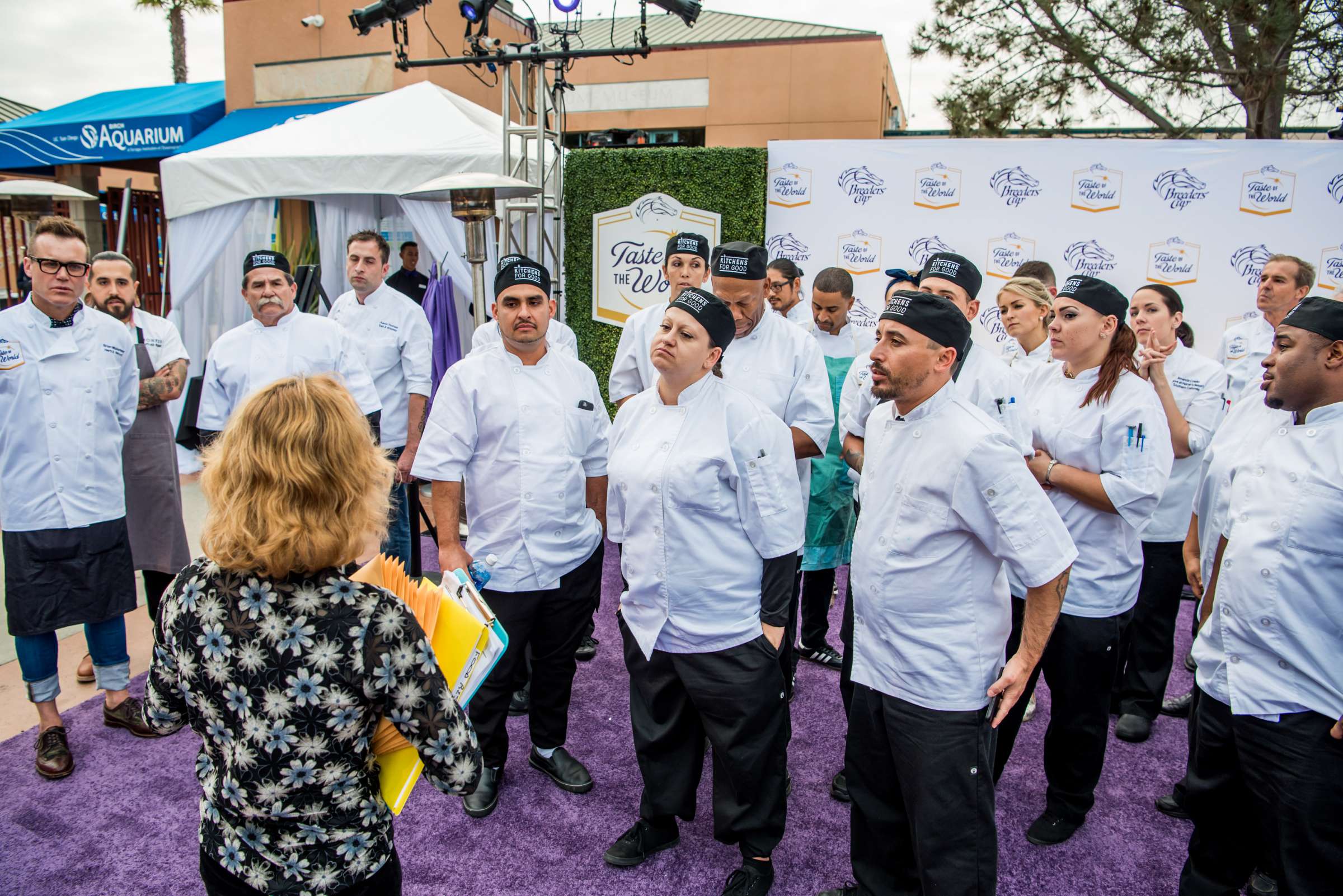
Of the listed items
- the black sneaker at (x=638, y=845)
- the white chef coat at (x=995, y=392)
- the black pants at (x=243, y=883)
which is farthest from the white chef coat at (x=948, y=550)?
the black pants at (x=243, y=883)

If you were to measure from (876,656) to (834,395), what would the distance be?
254 centimetres

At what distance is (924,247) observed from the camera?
6.76 meters

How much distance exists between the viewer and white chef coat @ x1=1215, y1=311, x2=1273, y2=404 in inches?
177

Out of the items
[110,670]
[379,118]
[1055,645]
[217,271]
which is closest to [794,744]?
[1055,645]

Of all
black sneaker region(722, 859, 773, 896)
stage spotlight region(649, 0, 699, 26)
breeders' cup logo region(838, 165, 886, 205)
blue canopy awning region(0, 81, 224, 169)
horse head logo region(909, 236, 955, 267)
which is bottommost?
black sneaker region(722, 859, 773, 896)

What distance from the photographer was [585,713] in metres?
3.74

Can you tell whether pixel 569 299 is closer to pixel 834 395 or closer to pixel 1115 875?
pixel 834 395

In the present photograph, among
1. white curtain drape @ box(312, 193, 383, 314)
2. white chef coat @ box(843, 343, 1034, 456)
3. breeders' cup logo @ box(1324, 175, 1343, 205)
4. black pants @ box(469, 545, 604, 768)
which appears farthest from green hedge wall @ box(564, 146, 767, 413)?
breeders' cup logo @ box(1324, 175, 1343, 205)

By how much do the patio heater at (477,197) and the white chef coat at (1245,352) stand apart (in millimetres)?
4169

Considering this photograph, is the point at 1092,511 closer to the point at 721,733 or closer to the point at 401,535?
the point at 721,733

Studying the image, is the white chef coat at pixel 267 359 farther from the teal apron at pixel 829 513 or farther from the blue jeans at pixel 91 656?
the teal apron at pixel 829 513

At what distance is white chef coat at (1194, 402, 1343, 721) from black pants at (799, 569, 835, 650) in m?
2.25

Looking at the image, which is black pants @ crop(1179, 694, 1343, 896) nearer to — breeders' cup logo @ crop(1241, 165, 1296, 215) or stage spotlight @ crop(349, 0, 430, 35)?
breeders' cup logo @ crop(1241, 165, 1296, 215)

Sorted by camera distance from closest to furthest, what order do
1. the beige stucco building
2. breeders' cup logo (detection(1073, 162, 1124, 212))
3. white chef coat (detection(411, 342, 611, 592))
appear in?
white chef coat (detection(411, 342, 611, 592))
breeders' cup logo (detection(1073, 162, 1124, 212))
the beige stucco building
